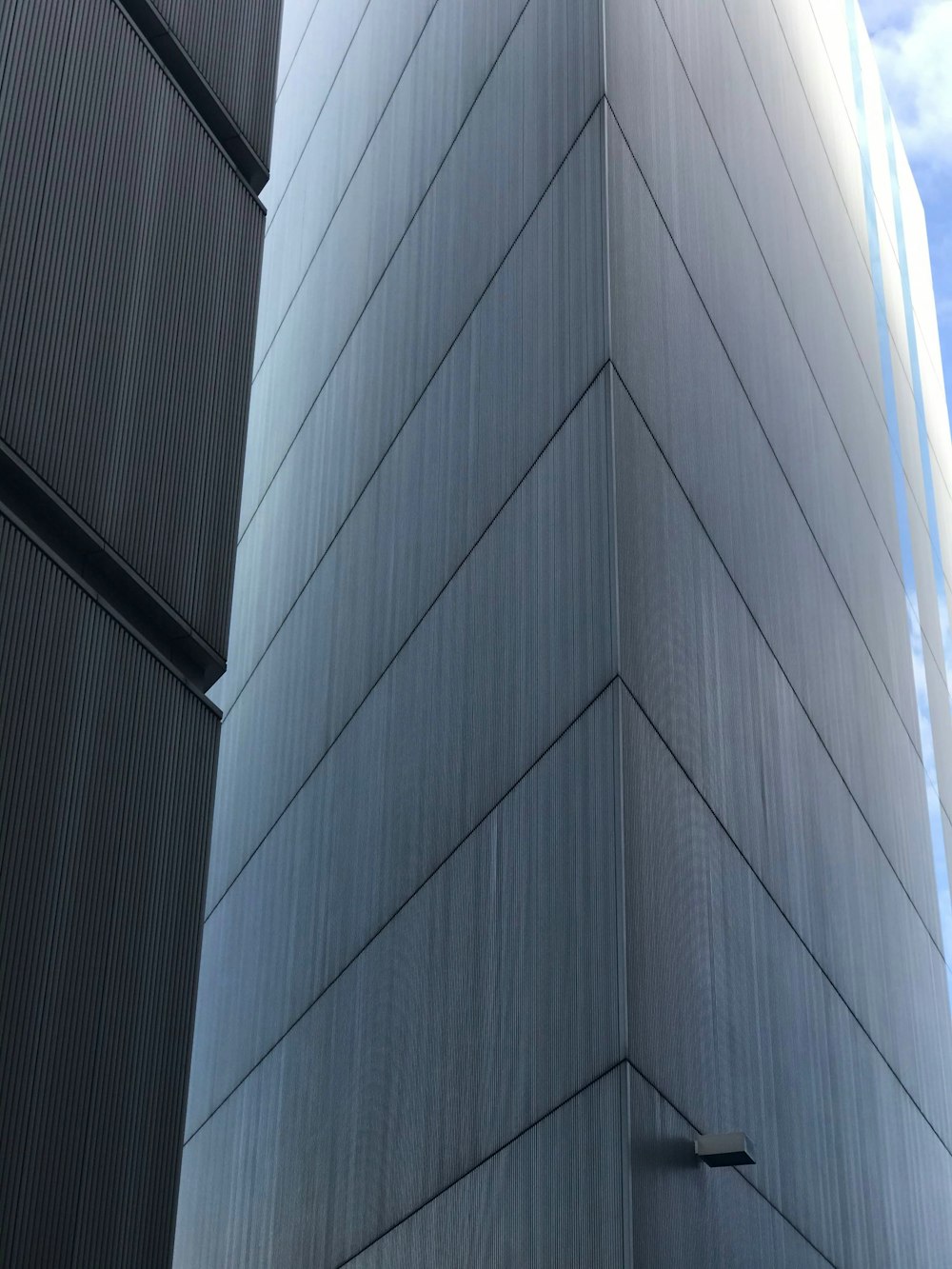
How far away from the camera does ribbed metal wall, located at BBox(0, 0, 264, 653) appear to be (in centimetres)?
1070

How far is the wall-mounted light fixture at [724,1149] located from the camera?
934cm

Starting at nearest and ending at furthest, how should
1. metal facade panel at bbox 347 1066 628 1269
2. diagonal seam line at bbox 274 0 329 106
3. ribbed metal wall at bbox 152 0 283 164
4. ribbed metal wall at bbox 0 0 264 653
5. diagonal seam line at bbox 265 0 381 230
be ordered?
metal facade panel at bbox 347 1066 628 1269 → ribbed metal wall at bbox 0 0 264 653 → ribbed metal wall at bbox 152 0 283 164 → diagonal seam line at bbox 265 0 381 230 → diagonal seam line at bbox 274 0 329 106

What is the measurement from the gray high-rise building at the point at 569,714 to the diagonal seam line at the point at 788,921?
56 mm

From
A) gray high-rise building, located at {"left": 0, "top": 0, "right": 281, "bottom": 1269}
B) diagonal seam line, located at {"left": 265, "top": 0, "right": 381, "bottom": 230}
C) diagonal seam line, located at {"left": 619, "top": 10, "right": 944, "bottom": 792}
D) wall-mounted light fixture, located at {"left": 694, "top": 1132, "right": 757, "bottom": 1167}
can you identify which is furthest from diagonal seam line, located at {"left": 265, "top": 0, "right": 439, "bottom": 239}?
wall-mounted light fixture, located at {"left": 694, "top": 1132, "right": 757, "bottom": 1167}

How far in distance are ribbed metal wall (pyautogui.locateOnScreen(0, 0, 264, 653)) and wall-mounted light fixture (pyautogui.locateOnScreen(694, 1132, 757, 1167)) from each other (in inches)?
195

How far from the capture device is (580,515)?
37.1 ft

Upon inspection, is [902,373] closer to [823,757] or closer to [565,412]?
[823,757]

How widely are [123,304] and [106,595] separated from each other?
7.25 feet

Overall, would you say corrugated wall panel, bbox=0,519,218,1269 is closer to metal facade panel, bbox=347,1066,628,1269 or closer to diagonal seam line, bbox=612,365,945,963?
metal facade panel, bbox=347,1066,628,1269

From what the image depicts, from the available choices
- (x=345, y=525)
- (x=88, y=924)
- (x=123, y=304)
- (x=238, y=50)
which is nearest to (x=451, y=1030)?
(x=88, y=924)

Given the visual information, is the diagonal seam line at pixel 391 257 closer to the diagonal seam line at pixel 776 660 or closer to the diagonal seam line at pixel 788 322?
the diagonal seam line at pixel 788 322

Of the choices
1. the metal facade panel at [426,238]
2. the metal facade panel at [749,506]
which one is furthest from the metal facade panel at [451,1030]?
the metal facade panel at [426,238]

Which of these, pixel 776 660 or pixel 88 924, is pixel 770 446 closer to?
pixel 776 660

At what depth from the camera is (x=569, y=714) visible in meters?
10.7
